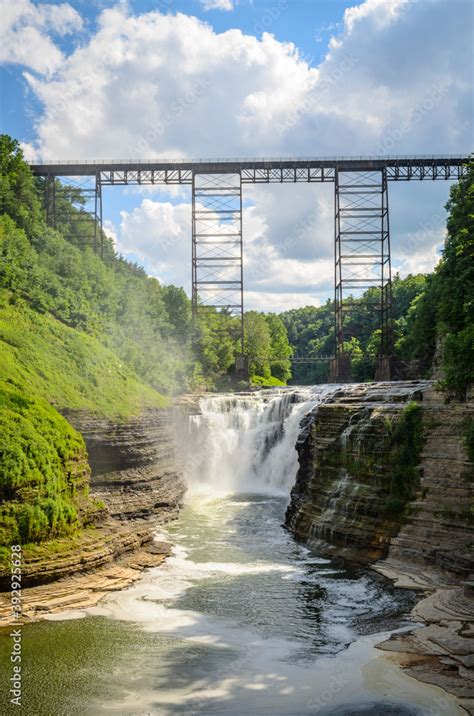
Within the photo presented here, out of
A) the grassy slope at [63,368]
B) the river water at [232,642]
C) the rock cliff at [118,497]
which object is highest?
the grassy slope at [63,368]

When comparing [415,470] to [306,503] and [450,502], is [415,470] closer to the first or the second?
[450,502]

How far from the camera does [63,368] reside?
27.5 m

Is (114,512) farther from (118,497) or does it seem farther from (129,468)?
(129,468)

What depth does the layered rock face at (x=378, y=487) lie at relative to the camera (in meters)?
18.3

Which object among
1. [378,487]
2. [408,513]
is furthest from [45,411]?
[408,513]

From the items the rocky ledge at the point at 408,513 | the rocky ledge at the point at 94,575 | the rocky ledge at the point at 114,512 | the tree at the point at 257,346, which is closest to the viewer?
the rocky ledge at the point at 408,513

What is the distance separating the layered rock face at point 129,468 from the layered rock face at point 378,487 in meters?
5.74

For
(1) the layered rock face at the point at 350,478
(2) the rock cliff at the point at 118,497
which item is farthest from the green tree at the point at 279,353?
(1) the layered rock face at the point at 350,478

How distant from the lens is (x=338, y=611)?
1606 centimetres

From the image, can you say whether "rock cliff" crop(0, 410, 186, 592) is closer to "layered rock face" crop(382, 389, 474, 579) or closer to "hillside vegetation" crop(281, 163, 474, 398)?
"layered rock face" crop(382, 389, 474, 579)

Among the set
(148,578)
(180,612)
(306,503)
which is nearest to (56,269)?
(306,503)

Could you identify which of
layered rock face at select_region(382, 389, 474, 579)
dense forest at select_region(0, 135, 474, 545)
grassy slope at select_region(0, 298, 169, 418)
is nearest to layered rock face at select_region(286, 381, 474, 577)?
layered rock face at select_region(382, 389, 474, 579)

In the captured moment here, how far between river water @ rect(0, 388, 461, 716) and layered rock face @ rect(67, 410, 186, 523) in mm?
2303

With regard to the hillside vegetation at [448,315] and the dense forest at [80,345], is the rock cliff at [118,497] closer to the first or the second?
the dense forest at [80,345]
